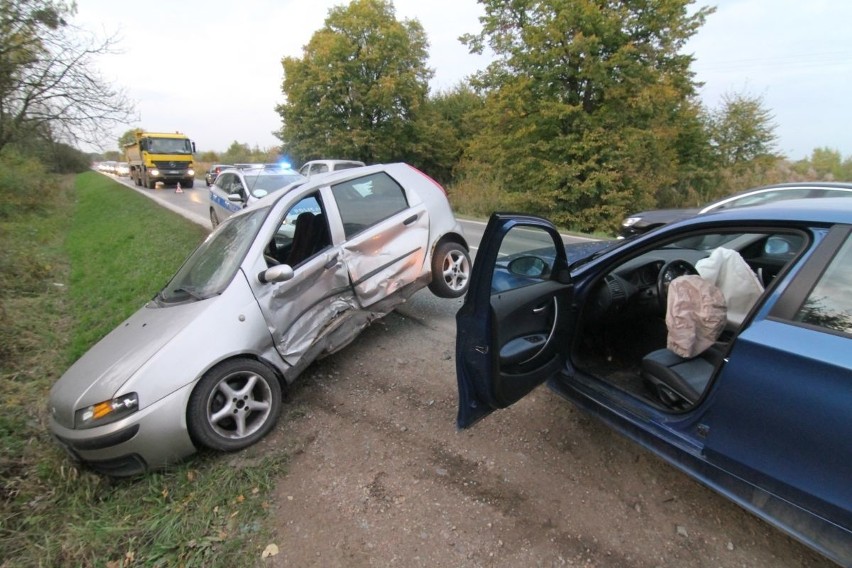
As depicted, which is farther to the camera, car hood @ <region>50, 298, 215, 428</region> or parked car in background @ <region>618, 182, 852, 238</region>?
parked car in background @ <region>618, 182, 852, 238</region>

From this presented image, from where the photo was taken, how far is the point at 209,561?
85.5 inches

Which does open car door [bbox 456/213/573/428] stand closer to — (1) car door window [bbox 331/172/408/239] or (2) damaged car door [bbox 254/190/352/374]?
(2) damaged car door [bbox 254/190/352/374]

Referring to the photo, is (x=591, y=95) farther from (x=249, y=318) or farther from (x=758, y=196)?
(x=249, y=318)

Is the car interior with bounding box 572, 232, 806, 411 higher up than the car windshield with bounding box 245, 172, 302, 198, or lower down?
lower down

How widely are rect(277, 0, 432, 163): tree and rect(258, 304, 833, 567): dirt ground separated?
88.5 feet

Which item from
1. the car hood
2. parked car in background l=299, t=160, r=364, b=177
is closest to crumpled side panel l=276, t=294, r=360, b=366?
the car hood

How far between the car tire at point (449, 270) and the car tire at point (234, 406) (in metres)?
2.03

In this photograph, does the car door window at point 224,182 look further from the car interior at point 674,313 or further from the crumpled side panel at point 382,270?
the car interior at point 674,313

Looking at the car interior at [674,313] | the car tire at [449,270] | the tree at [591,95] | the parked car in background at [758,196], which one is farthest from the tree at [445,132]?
the car interior at [674,313]

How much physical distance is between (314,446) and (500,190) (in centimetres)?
1693

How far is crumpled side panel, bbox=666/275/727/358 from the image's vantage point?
2.33 metres

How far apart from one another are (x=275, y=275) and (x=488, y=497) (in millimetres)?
2033

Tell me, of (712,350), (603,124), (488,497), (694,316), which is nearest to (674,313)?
(694,316)

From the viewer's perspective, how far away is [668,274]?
3.05 meters
